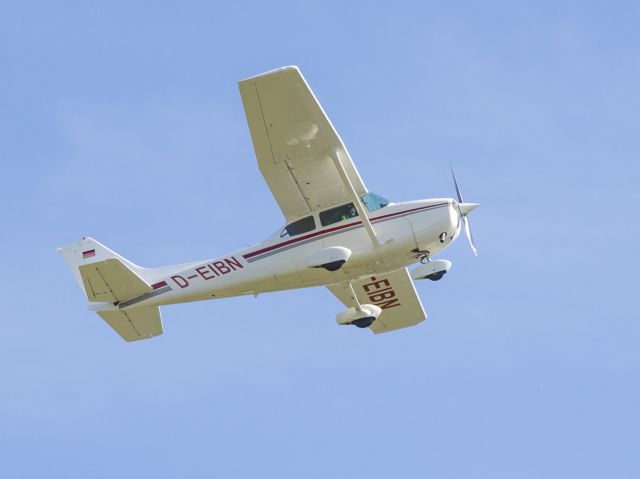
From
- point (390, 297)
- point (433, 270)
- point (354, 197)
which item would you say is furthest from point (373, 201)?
point (390, 297)

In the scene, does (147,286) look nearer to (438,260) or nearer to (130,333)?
(130,333)

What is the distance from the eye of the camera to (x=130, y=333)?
20844mm

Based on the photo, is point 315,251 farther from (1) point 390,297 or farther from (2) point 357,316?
(1) point 390,297

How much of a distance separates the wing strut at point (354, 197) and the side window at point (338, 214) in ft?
1.52

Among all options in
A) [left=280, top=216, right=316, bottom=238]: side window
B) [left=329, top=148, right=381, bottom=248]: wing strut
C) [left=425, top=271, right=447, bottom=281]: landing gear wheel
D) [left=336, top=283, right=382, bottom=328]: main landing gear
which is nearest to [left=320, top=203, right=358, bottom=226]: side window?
[left=280, top=216, right=316, bottom=238]: side window

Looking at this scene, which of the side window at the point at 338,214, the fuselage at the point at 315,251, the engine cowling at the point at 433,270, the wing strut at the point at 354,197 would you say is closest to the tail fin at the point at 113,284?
the fuselage at the point at 315,251

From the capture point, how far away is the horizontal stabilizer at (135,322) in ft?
67.3

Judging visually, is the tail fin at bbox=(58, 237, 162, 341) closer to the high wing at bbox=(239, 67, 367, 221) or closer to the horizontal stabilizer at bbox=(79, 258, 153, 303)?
the horizontal stabilizer at bbox=(79, 258, 153, 303)

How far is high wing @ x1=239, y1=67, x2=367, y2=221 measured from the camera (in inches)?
722

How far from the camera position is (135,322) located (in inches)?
814

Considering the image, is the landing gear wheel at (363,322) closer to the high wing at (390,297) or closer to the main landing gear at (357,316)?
the main landing gear at (357,316)

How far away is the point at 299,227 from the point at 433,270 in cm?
241

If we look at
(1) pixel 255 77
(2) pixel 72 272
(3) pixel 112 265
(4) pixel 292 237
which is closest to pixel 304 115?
(1) pixel 255 77

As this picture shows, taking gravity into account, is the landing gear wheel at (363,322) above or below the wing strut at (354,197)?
below
